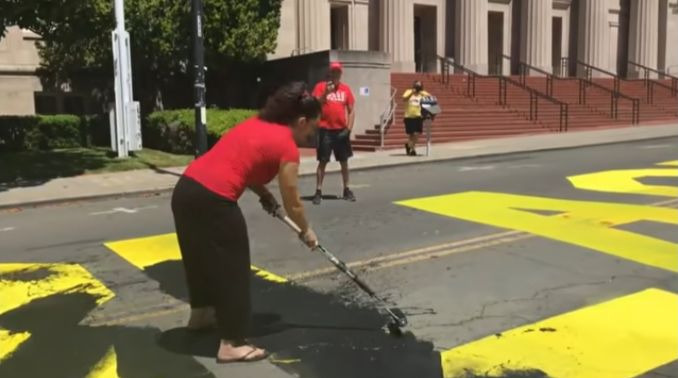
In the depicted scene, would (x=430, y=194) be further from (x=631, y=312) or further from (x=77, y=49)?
(x=77, y=49)

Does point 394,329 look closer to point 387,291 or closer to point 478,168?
point 387,291

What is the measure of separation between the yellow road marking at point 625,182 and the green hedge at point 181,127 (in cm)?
881

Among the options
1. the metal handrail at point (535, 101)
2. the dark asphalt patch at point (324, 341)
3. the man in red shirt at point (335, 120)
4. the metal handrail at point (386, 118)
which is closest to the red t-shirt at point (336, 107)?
the man in red shirt at point (335, 120)

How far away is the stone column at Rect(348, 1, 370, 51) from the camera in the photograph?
27312 mm

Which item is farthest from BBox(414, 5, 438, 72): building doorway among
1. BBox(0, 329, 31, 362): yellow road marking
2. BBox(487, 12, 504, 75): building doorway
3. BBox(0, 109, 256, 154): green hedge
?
BBox(0, 329, 31, 362): yellow road marking

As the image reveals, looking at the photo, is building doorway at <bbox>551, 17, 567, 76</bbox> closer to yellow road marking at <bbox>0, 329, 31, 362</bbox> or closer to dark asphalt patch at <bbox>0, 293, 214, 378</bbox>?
dark asphalt patch at <bbox>0, 293, 214, 378</bbox>

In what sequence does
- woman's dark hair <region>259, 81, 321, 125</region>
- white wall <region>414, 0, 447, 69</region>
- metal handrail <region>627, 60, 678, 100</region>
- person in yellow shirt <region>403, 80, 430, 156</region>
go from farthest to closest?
metal handrail <region>627, 60, 678, 100</region> < white wall <region>414, 0, 447, 69</region> < person in yellow shirt <region>403, 80, 430, 156</region> < woman's dark hair <region>259, 81, 321, 125</region>

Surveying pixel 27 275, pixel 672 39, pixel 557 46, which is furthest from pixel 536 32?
pixel 27 275

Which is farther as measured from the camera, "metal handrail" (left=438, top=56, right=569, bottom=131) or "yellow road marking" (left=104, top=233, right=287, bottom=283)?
"metal handrail" (left=438, top=56, right=569, bottom=131)

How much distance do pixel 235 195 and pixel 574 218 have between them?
5.42 metres

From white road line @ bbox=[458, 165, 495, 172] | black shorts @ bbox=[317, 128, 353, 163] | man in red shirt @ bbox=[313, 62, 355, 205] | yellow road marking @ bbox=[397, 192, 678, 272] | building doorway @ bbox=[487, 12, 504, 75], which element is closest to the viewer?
yellow road marking @ bbox=[397, 192, 678, 272]

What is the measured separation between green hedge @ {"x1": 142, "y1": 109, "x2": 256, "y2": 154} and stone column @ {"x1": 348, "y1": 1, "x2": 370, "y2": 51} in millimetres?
10142

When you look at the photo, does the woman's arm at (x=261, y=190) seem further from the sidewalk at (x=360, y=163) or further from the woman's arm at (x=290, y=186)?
the sidewalk at (x=360, y=163)

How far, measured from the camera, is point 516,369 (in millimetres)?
4012
